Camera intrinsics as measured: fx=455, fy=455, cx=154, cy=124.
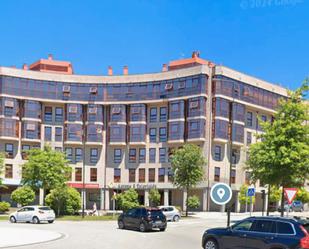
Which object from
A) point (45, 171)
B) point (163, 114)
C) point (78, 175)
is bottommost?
point (78, 175)

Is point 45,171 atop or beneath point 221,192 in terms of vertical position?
beneath

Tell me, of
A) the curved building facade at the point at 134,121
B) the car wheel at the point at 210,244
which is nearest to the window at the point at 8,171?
the curved building facade at the point at 134,121

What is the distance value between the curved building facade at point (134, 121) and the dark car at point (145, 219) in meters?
34.2

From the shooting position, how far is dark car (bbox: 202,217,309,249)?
12703 mm

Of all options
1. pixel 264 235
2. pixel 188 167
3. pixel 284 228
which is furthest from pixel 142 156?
pixel 284 228

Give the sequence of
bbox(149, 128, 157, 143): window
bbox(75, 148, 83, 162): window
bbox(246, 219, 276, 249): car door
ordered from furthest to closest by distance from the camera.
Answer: bbox(75, 148, 83, 162): window → bbox(149, 128, 157, 143): window → bbox(246, 219, 276, 249): car door

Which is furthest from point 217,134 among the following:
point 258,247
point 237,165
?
point 258,247

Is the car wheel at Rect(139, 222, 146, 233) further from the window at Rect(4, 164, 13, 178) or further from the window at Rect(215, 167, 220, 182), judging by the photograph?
the window at Rect(4, 164, 13, 178)

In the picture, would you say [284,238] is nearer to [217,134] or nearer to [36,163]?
[36,163]

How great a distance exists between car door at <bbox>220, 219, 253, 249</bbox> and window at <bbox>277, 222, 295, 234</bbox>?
1.03 m

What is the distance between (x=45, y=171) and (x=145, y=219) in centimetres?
2262

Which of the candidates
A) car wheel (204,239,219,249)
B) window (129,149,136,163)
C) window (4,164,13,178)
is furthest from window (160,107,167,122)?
car wheel (204,239,219,249)

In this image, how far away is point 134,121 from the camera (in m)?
68.1

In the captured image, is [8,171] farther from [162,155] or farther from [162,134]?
[162,134]
